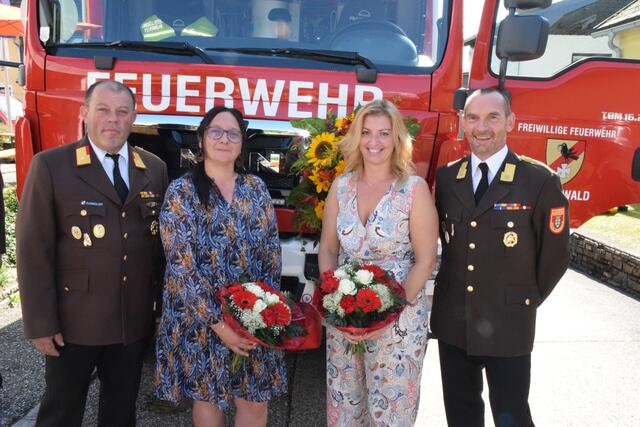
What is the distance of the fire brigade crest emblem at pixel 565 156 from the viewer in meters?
3.44

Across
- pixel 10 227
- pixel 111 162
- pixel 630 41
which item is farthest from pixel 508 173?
pixel 10 227

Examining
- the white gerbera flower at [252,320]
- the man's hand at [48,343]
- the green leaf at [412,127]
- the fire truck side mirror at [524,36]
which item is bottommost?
the man's hand at [48,343]

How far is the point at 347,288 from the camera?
2154mm

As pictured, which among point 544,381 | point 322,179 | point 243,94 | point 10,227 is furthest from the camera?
point 10,227

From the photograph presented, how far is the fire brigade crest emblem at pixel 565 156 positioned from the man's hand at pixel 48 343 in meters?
2.77

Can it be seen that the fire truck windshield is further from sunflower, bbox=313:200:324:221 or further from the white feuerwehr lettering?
sunflower, bbox=313:200:324:221

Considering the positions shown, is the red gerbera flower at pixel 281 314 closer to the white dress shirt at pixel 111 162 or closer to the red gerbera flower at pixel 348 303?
the red gerbera flower at pixel 348 303

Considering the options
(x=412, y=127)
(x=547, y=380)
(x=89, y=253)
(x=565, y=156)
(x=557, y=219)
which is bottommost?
(x=547, y=380)

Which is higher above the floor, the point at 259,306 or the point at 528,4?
the point at 528,4

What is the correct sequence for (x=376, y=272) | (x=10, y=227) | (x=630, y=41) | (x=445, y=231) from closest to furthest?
(x=376, y=272), (x=445, y=231), (x=630, y=41), (x=10, y=227)

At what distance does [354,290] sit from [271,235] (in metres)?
0.55

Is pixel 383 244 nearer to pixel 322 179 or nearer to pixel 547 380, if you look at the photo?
pixel 322 179

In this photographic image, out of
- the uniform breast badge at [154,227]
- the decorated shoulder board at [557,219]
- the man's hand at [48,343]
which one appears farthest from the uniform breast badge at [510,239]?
the man's hand at [48,343]

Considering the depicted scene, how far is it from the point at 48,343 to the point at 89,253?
0.39 meters
